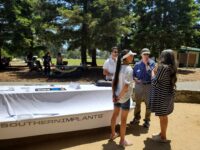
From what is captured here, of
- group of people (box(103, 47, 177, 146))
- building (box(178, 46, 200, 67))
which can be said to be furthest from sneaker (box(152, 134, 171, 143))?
building (box(178, 46, 200, 67))

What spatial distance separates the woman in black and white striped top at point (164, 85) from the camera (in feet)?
17.8

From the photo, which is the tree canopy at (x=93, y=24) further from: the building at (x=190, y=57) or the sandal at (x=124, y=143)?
the sandal at (x=124, y=143)

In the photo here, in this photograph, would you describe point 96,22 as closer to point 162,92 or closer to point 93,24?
point 93,24

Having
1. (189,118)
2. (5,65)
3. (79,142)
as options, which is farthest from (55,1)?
(79,142)

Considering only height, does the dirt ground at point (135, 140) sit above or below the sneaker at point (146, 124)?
below

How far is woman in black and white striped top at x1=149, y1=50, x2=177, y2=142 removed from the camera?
214 inches

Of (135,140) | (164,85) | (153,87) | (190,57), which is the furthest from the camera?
(190,57)

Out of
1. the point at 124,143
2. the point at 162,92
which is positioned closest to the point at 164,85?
the point at 162,92

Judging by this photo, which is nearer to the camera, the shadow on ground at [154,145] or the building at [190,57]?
the shadow on ground at [154,145]

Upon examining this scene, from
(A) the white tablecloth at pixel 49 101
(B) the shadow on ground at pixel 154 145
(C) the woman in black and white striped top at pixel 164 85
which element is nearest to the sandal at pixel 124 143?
(B) the shadow on ground at pixel 154 145

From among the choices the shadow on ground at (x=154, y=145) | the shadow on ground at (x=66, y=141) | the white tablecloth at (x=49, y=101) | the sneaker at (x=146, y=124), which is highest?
the white tablecloth at (x=49, y=101)

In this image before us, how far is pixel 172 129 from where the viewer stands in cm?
695

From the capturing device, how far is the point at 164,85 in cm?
554

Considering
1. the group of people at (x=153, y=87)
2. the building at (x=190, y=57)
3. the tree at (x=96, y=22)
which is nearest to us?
the group of people at (x=153, y=87)
